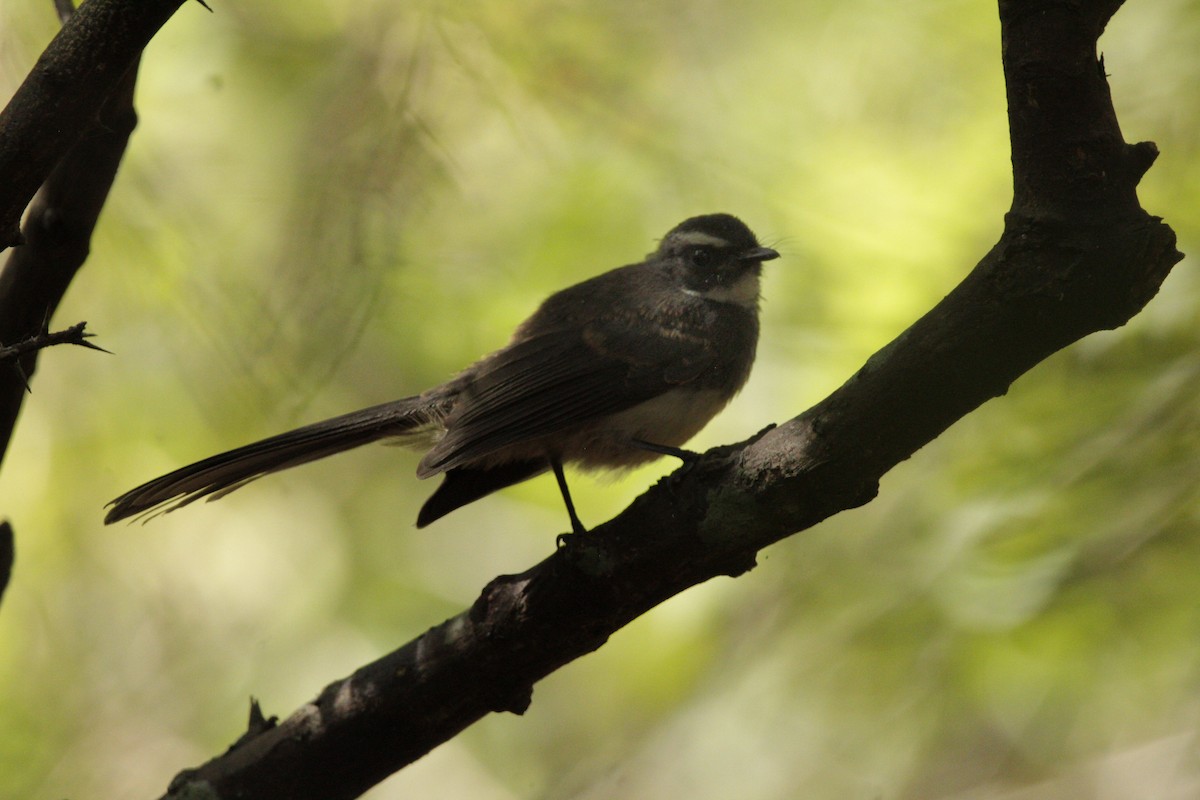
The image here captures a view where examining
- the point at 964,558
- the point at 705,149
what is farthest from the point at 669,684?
the point at 705,149

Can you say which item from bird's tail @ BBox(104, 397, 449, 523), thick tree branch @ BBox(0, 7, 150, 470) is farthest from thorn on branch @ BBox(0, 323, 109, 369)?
bird's tail @ BBox(104, 397, 449, 523)

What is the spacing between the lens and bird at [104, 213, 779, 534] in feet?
13.0

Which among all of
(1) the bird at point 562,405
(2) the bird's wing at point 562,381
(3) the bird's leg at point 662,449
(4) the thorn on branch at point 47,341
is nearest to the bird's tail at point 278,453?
(1) the bird at point 562,405

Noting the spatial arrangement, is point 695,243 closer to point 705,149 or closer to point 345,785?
point 705,149

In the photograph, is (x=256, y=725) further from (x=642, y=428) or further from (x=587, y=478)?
(x=587, y=478)

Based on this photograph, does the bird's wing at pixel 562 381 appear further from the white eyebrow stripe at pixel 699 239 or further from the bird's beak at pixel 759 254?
the white eyebrow stripe at pixel 699 239

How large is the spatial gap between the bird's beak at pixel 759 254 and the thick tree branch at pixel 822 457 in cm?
198

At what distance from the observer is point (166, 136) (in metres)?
5.15

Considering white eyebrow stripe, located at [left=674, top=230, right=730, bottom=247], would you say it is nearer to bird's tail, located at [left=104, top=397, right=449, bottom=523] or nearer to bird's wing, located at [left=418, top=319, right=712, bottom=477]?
bird's wing, located at [left=418, top=319, right=712, bottom=477]

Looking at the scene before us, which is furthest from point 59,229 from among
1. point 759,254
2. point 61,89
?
point 759,254

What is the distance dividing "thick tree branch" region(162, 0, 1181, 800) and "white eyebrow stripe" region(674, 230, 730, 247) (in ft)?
7.09

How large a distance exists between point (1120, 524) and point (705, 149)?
94.3 inches

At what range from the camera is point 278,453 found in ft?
13.1

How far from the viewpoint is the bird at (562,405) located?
3.97 m
